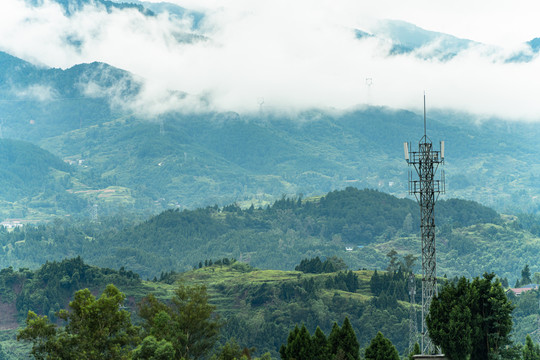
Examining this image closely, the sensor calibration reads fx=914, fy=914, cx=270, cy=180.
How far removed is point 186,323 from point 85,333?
12.9m

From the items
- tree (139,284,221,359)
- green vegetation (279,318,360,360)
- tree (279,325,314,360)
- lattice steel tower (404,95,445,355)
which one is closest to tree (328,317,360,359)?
green vegetation (279,318,360,360)

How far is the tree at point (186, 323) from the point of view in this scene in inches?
3127

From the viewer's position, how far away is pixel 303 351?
6906cm

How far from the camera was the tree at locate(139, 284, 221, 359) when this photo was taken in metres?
79.4

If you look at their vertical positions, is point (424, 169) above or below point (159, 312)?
above

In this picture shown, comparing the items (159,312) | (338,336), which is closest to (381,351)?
(338,336)

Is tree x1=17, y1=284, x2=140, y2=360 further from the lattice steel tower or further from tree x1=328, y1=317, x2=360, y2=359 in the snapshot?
the lattice steel tower

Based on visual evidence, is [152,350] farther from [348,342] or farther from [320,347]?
→ [348,342]

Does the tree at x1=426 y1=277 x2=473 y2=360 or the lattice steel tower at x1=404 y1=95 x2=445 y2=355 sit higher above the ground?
the lattice steel tower at x1=404 y1=95 x2=445 y2=355

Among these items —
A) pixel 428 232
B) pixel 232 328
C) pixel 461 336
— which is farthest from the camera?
pixel 232 328

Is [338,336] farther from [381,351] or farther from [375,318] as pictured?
[375,318]

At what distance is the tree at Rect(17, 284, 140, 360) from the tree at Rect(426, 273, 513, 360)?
954 inches

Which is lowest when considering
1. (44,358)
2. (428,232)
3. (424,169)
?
(44,358)

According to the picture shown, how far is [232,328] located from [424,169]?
125 metres
